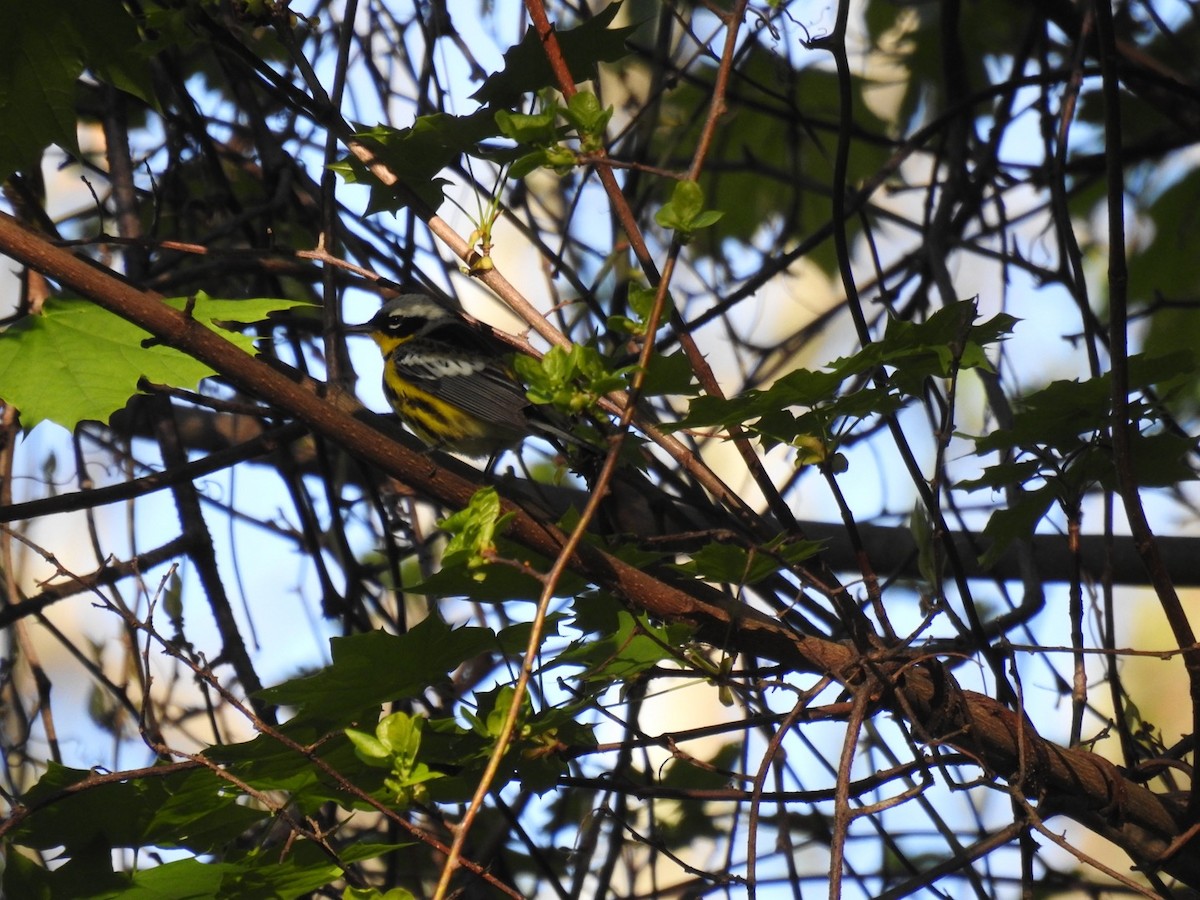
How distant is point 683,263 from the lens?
4.98 metres

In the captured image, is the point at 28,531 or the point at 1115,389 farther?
the point at 28,531

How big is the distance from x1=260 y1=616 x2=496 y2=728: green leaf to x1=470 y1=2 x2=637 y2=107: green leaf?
1089mm

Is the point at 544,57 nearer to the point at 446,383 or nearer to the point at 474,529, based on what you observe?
the point at 474,529

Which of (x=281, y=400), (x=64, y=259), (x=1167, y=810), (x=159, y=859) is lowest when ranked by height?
(x=1167, y=810)

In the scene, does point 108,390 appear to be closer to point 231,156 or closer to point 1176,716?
point 231,156

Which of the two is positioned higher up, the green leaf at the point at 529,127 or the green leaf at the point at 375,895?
the green leaf at the point at 529,127

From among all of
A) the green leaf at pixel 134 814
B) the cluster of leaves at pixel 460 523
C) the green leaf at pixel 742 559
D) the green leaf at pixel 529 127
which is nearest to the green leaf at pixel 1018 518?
the cluster of leaves at pixel 460 523

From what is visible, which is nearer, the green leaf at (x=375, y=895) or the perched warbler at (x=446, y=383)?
the green leaf at (x=375, y=895)

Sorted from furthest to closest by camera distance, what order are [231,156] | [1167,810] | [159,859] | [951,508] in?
1. [231,156]
2. [951,508]
3. [159,859]
4. [1167,810]

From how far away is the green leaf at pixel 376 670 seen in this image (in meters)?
1.91

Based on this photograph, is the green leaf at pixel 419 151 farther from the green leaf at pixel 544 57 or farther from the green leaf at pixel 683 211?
the green leaf at pixel 683 211

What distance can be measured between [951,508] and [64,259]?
88.5 inches

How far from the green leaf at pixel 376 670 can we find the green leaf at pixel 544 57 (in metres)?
1.09

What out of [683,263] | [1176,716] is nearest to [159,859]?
[683,263]
